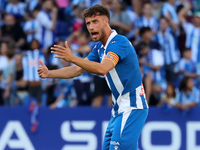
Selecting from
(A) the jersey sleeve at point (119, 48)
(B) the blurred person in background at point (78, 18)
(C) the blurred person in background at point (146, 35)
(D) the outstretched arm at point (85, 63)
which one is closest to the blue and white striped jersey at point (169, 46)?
(C) the blurred person in background at point (146, 35)

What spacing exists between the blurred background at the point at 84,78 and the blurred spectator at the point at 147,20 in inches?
1.0

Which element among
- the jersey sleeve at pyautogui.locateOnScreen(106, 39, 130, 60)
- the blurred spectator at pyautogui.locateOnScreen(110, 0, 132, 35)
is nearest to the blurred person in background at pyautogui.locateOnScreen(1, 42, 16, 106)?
the blurred spectator at pyautogui.locateOnScreen(110, 0, 132, 35)

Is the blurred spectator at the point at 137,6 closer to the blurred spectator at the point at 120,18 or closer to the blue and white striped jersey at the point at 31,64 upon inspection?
the blurred spectator at the point at 120,18

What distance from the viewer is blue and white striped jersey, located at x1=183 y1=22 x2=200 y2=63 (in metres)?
9.77

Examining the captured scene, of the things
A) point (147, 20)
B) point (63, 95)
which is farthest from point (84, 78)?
point (147, 20)

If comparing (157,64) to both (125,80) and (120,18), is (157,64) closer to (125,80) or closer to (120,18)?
(120,18)

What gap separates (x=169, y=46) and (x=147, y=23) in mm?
846

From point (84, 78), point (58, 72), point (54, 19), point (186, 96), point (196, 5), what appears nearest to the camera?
point (58, 72)

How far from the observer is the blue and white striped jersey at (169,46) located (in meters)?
9.66

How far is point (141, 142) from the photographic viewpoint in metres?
8.16

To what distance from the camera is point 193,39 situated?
9.91m

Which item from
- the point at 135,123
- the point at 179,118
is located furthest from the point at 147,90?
the point at 135,123

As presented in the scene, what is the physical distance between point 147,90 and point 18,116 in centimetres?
283

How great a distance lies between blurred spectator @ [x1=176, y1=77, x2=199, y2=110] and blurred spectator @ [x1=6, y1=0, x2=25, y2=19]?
5.10 m
